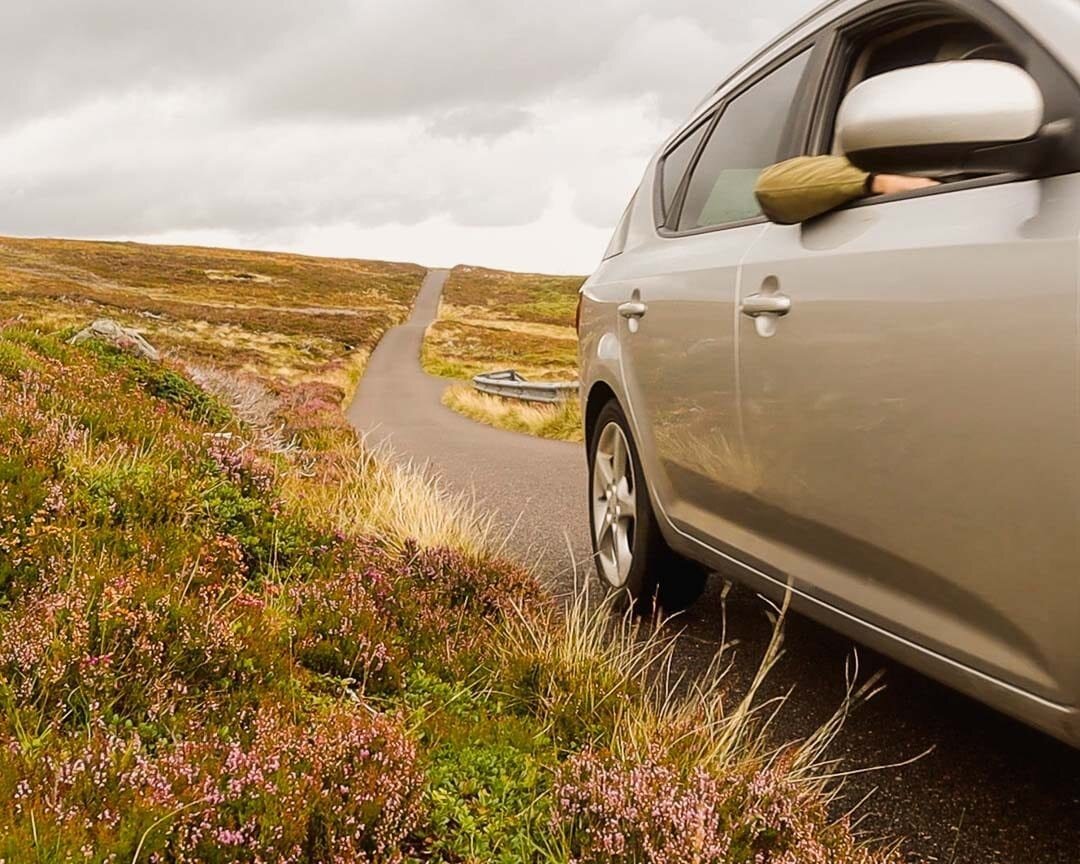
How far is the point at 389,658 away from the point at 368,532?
5.12 ft

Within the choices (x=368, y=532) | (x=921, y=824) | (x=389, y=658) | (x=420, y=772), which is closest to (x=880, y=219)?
(x=921, y=824)

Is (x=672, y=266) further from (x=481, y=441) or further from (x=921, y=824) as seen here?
(x=481, y=441)

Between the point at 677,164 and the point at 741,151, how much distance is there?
0.78 meters

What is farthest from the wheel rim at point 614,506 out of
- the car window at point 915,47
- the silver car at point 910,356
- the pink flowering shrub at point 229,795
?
the pink flowering shrub at point 229,795

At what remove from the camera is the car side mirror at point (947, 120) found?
1744 mm

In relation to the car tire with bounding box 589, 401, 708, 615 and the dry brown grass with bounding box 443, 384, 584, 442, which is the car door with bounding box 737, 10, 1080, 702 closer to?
the car tire with bounding box 589, 401, 708, 615

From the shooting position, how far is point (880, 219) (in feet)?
7.22

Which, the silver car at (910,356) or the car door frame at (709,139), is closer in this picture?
the silver car at (910,356)

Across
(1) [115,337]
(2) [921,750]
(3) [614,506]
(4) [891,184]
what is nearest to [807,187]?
(4) [891,184]

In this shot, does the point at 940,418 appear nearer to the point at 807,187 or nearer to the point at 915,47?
the point at 807,187

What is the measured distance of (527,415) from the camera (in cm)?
1520

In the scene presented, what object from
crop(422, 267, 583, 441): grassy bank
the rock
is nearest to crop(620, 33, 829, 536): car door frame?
the rock

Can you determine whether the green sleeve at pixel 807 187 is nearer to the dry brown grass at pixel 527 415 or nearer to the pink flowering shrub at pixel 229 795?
the pink flowering shrub at pixel 229 795

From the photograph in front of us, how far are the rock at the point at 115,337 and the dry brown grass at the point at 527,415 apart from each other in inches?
172
